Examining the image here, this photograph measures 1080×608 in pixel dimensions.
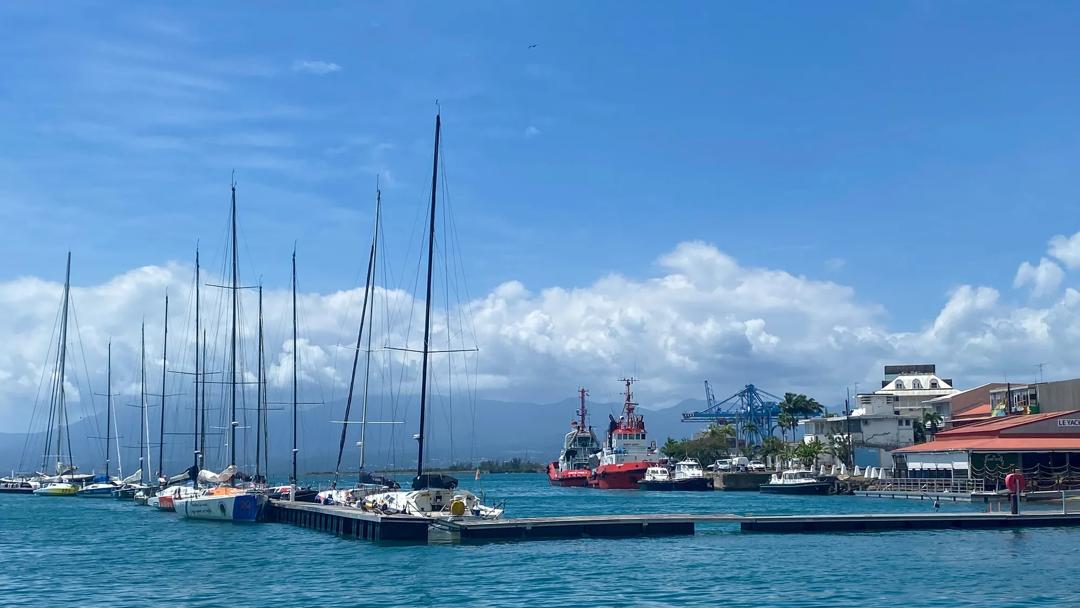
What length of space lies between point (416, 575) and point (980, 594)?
19485mm

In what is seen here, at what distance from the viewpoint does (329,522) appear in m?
59.5

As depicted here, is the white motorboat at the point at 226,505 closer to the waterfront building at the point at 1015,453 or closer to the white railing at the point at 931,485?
the white railing at the point at 931,485

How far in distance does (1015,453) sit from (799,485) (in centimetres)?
2667

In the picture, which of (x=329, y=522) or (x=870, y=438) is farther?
(x=870, y=438)

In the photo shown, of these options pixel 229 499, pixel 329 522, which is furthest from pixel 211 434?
pixel 329 522

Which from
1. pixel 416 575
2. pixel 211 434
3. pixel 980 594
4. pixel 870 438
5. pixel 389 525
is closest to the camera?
pixel 980 594

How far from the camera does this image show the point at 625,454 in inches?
5477

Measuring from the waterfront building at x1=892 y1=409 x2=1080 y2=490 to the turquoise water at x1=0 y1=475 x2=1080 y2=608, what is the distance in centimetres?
3182

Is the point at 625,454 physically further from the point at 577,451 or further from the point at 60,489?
the point at 60,489

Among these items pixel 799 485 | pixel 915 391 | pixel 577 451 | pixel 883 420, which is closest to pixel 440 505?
pixel 799 485

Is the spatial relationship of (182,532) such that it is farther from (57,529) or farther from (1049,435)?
(1049,435)

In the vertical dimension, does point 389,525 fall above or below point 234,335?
below

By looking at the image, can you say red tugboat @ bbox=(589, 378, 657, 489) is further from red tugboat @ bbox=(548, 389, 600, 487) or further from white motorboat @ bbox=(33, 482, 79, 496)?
white motorboat @ bbox=(33, 482, 79, 496)

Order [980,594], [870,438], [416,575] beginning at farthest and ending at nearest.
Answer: [870,438]
[416,575]
[980,594]
